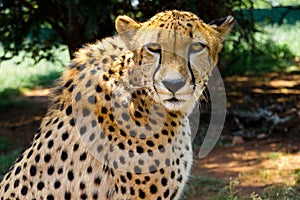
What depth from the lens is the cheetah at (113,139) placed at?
2.81 metres

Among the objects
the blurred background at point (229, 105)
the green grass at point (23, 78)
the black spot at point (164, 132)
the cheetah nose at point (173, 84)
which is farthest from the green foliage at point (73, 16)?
the cheetah nose at point (173, 84)

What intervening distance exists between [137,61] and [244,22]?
405cm

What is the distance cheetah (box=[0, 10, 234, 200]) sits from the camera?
2.81m

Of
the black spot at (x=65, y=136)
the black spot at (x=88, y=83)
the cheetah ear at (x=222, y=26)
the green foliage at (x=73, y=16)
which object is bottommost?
the black spot at (x=65, y=136)

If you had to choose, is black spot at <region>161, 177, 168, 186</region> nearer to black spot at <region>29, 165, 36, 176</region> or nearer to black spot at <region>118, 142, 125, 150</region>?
black spot at <region>118, 142, 125, 150</region>

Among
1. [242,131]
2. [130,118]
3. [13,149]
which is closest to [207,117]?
[242,131]

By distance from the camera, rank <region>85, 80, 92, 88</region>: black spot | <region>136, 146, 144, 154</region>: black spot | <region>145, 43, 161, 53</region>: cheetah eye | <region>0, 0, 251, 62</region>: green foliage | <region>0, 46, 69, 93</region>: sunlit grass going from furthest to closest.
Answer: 1. <region>0, 46, 69, 93</region>: sunlit grass
2. <region>0, 0, 251, 62</region>: green foliage
3. <region>85, 80, 92, 88</region>: black spot
4. <region>136, 146, 144, 154</region>: black spot
5. <region>145, 43, 161, 53</region>: cheetah eye

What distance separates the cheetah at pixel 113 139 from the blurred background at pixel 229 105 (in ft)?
4.97

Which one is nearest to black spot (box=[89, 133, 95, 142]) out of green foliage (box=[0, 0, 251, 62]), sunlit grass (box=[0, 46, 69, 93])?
green foliage (box=[0, 0, 251, 62])

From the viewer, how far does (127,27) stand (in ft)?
9.02

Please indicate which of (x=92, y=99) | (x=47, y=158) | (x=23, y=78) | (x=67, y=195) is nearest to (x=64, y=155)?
(x=47, y=158)

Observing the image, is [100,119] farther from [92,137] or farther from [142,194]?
[142,194]

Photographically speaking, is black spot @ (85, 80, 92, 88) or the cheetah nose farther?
black spot @ (85, 80, 92, 88)

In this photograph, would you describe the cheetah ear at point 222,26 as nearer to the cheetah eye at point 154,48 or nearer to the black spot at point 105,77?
the cheetah eye at point 154,48
